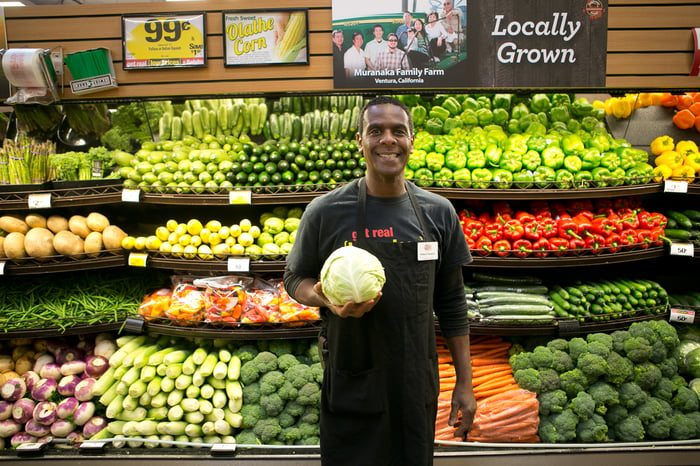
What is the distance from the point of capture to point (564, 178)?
8.70 feet

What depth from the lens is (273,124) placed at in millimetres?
3059

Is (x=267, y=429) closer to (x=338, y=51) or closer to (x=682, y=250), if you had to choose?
(x=338, y=51)

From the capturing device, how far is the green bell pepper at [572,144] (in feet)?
9.34

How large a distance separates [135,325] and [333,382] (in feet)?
6.32

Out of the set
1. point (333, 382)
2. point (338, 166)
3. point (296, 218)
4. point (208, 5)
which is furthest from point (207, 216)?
point (333, 382)

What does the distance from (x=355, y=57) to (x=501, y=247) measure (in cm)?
170

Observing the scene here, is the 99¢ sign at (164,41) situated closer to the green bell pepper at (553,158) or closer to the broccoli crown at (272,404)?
the broccoli crown at (272,404)

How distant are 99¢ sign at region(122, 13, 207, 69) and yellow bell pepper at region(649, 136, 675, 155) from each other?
3703 millimetres

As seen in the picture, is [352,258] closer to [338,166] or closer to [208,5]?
[338,166]

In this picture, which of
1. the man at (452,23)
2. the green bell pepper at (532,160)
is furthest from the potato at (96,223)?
the green bell pepper at (532,160)

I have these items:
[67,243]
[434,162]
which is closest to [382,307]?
[434,162]

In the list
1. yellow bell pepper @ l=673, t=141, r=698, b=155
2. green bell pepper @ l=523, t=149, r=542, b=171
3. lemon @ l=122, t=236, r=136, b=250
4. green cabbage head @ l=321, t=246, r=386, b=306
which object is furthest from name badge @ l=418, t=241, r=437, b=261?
yellow bell pepper @ l=673, t=141, r=698, b=155

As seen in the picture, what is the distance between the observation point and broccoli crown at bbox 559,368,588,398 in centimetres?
251

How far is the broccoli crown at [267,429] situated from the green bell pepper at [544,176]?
2402 millimetres
